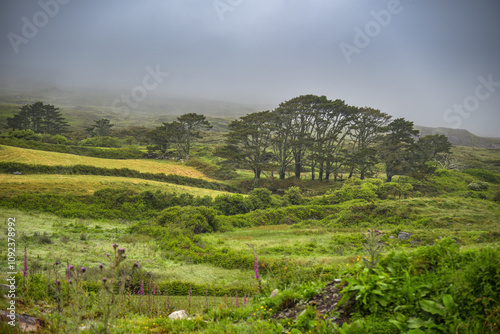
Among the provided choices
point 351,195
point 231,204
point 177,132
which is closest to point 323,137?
point 351,195

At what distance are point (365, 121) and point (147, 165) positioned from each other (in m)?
33.0

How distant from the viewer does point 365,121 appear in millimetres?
38906

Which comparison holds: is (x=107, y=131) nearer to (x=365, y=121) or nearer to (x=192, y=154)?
(x=192, y=154)

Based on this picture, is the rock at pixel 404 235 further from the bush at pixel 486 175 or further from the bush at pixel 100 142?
the bush at pixel 100 142

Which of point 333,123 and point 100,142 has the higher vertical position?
point 333,123

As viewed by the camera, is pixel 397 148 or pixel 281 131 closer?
pixel 397 148

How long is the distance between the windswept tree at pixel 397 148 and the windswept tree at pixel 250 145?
17054mm

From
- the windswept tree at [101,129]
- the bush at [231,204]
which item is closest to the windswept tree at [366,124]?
the bush at [231,204]

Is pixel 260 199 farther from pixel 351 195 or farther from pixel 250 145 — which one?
pixel 250 145

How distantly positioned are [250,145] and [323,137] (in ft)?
37.5

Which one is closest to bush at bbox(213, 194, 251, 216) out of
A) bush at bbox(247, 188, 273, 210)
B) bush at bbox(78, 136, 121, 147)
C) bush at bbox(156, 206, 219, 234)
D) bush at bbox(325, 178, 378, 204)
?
bush at bbox(247, 188, 273, 210)

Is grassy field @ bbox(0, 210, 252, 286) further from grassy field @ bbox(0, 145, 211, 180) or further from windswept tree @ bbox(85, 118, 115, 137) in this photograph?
windswept tree @ bbox(85, 118, 115, 137)

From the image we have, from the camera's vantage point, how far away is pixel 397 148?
36969mm

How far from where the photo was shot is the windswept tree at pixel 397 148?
36031mm
